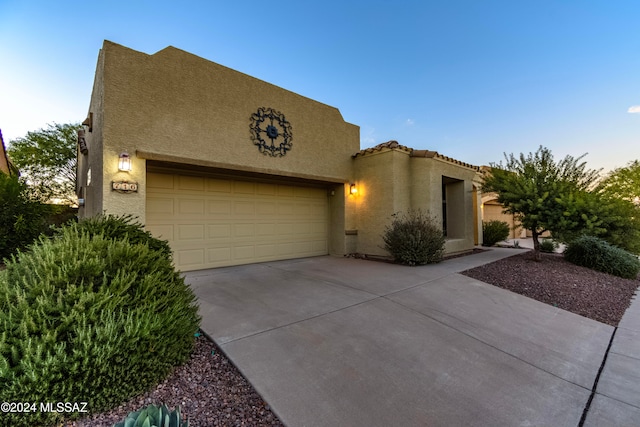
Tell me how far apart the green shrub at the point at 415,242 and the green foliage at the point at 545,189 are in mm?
2280

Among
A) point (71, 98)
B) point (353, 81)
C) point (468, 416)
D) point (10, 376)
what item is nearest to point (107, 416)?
point (10, 376)

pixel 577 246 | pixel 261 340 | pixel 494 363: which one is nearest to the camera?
pixel 494 363

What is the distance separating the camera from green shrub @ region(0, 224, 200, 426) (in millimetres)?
1575

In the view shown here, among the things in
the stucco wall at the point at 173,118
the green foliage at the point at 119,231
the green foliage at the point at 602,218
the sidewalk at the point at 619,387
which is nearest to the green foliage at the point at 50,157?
the stucco wall at the point at 173,118

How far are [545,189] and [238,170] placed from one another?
8.35 metres

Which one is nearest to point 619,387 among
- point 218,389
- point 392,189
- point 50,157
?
point 218,389

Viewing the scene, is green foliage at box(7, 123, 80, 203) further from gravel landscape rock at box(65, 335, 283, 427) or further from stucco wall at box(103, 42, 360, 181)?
gravel landscape rock at box(65, 335, 283, 427)

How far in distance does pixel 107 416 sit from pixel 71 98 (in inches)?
502

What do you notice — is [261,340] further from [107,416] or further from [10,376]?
[10,376]

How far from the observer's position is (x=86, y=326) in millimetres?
1800

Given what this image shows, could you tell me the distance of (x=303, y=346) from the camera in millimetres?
2801

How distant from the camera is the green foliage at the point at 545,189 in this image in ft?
21.6

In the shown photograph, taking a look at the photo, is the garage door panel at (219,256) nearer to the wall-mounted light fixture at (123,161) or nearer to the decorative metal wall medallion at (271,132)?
the wall-mounted light fixture at (123,161)

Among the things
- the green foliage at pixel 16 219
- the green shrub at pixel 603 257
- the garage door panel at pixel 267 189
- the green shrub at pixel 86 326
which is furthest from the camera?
the garage door panel at pixel 267 189
